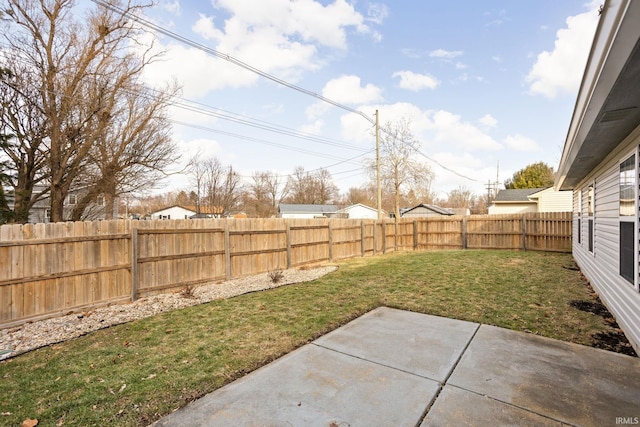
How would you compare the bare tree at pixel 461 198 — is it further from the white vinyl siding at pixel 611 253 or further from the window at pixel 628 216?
the window at pixel 628 216

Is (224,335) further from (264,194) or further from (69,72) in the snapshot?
(264,194)

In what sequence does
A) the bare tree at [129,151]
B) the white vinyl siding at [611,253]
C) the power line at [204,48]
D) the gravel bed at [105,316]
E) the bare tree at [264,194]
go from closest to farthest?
the white vinyl siding at [611,253]
the gravel bed at [105,316]
the power line at [204,48]
the bare tree at [129,151]
the bare tree at [264,194]

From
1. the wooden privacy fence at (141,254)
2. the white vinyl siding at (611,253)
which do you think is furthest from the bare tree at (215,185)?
the white vinyl siding at (611,253)

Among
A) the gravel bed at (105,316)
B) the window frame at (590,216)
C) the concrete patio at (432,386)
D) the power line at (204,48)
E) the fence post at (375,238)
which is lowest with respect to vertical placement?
the gravel bed at (105,316)

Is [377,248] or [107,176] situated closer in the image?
[107,176]

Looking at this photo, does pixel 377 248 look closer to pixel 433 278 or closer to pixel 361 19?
pixel 433 278

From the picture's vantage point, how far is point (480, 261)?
32.2ft

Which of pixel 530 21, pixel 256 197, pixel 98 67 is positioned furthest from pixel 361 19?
pixel 256 197

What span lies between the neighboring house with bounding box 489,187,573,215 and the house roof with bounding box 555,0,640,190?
1766 centimetres

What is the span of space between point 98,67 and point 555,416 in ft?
38.2

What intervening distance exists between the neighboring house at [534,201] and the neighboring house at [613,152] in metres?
14.7

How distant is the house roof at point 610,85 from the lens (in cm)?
158

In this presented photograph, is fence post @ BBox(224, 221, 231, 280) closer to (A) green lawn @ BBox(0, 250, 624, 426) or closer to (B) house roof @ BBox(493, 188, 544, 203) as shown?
(A) green lawn @ BBox(0, 250, 624, 426)

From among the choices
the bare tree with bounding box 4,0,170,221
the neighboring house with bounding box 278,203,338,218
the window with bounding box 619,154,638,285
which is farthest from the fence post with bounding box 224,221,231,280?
the neighboring house with bounding box 278,203,338,218
